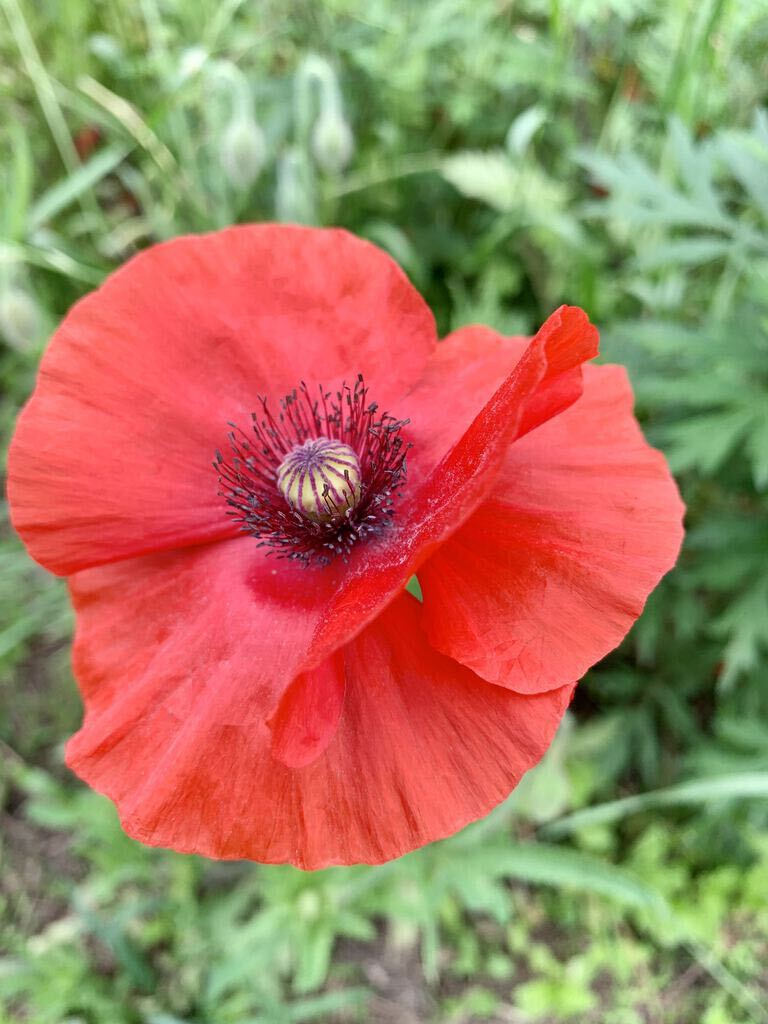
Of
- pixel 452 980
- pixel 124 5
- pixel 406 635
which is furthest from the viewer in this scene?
pixel 124 5

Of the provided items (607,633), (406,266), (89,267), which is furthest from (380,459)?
(406,266)

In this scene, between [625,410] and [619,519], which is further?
[625,410]

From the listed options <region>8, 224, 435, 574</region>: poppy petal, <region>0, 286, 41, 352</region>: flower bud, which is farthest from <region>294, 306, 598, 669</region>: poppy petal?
<region>0, 286, 41, 352</region>: flower bud

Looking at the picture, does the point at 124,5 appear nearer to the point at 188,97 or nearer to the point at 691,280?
the point at 188,97

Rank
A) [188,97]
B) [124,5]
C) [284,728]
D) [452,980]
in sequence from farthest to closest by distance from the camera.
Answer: [124,5]
[452,980]
[188,97]
[284,728]

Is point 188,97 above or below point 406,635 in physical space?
above

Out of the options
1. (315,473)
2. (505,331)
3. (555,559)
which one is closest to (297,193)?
(505,331)

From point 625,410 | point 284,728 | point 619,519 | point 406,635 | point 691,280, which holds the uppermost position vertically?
point 691,280
